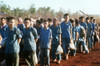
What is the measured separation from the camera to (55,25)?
6.80 meters

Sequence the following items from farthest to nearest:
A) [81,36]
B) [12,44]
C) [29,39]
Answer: [81,36] → [29,39] → [12,44]

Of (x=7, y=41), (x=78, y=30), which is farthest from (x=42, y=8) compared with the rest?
(x=7, y=41)

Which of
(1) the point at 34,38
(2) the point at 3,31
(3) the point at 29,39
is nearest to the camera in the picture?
(3) the point at 29,39

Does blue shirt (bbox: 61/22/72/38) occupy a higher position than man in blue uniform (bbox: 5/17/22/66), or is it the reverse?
blue shirt (bbox: 61/22/72/38)

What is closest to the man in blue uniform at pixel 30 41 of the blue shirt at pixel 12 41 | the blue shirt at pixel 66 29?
the blue shirt at pixel 12 41

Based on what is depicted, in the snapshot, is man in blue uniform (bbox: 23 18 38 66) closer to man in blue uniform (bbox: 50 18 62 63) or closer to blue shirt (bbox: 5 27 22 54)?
blue shirt (bbox: 5 27 22 54)

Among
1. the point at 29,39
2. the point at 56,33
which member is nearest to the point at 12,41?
the point at 29,39

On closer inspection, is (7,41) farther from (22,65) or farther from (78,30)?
(78,30)

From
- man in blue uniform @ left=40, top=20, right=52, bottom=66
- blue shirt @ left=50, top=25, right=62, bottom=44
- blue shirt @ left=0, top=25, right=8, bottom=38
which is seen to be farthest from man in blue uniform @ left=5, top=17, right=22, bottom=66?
blue shirt @ left=50, top=25, right=62, bottom=44

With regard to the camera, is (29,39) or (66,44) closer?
(29,39)

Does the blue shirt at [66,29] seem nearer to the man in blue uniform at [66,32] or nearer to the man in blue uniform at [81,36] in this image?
the man in blue uniform at [66,32]

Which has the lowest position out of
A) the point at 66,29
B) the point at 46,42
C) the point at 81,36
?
the point at 46,42

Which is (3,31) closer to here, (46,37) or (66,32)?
(46,37)

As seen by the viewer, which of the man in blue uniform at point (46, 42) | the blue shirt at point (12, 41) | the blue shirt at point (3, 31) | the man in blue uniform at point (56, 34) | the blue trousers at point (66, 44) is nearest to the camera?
the blue shirt at point (12, 41)
